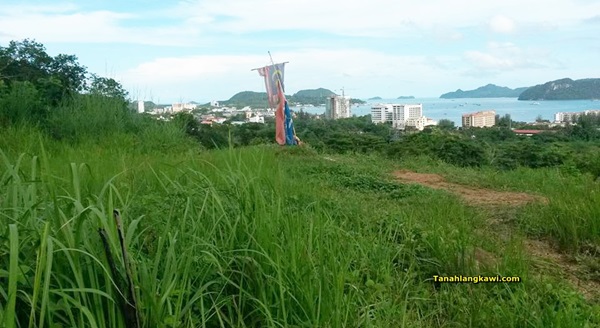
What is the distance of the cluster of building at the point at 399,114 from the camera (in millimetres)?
19292

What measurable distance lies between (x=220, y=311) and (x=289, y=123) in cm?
895

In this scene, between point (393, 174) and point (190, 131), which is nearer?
point (393, 174)

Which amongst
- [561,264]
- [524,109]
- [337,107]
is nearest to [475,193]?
[561,264]

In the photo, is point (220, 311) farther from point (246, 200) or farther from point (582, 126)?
point (582, 126)

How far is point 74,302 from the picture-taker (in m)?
1.65

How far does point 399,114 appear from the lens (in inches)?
784

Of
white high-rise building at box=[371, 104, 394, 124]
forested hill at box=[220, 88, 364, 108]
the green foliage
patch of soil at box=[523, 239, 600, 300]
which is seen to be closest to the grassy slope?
patch of soil at box=[523, 239, 600, 300]

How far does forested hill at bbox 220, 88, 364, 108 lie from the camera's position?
13.0m

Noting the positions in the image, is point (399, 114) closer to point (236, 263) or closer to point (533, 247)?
point (533, 247)

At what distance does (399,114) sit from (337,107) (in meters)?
2.45

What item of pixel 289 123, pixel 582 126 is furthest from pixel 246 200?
pixel 582 126

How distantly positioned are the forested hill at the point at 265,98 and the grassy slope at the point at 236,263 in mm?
8958

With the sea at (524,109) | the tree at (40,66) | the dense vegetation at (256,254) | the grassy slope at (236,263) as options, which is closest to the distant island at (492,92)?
the sea at (524,109)

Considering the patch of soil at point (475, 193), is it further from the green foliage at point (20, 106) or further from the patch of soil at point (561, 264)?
the green foliage at point (20, 106)
